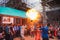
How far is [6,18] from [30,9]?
8.88 meters

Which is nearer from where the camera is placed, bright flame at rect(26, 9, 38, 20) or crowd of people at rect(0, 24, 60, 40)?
crowd of people at rect(0, 24, 60, 40)

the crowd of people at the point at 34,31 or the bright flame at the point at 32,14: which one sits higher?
the bright flame at the point at 32,14

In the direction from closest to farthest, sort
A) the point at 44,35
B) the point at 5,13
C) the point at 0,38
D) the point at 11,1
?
the point at 44,35
the point at 0,38
the point at 5,13
the point at 11,1

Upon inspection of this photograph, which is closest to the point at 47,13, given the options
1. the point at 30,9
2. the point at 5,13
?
the point at 30,9

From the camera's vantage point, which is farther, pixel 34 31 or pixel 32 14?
pixel 32 14

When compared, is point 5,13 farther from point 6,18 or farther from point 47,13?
point 47,13

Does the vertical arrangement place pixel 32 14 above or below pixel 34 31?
above

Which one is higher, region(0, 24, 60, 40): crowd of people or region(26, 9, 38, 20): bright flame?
region(26, 9, 38, 20): bright flame

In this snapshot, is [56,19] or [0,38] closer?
[0,38]

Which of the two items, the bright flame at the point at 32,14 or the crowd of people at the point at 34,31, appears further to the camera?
the bright flame at the point at 32,14

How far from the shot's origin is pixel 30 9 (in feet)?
94.6

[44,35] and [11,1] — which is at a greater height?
[11,1]

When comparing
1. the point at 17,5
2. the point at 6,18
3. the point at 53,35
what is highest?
the point at 17,5

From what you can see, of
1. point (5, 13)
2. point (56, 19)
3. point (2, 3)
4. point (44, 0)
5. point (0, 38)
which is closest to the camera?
point (0, 38)
